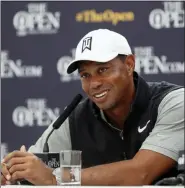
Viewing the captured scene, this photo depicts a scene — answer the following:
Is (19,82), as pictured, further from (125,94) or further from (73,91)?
(125,94)

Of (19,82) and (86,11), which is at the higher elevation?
(86,11)

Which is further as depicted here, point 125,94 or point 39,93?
point 39,93

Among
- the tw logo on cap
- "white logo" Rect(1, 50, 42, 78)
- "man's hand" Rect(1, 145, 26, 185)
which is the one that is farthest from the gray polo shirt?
"white logo" Rect(1, 50, 42, 78)

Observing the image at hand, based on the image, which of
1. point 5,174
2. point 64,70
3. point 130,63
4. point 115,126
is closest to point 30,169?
point 5,174

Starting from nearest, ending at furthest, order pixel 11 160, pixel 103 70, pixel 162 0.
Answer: pixel 11 160
pixel 103 70
pixel 162 0

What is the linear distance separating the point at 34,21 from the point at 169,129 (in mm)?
1810

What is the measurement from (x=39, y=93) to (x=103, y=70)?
4.81 feet

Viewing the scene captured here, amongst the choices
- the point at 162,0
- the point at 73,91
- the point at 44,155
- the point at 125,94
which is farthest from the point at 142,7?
the point at 44,155

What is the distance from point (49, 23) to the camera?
3.71 m

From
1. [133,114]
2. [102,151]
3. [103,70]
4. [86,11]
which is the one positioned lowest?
[102,151]

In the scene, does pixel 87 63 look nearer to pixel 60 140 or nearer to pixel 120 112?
pixel 120 112

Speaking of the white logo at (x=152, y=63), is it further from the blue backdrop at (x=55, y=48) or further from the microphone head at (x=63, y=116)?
the microphone head at (x=63, y=116)

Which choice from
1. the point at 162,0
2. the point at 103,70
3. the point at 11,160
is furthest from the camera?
the point at 162,0

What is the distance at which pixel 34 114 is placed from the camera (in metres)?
3.76
